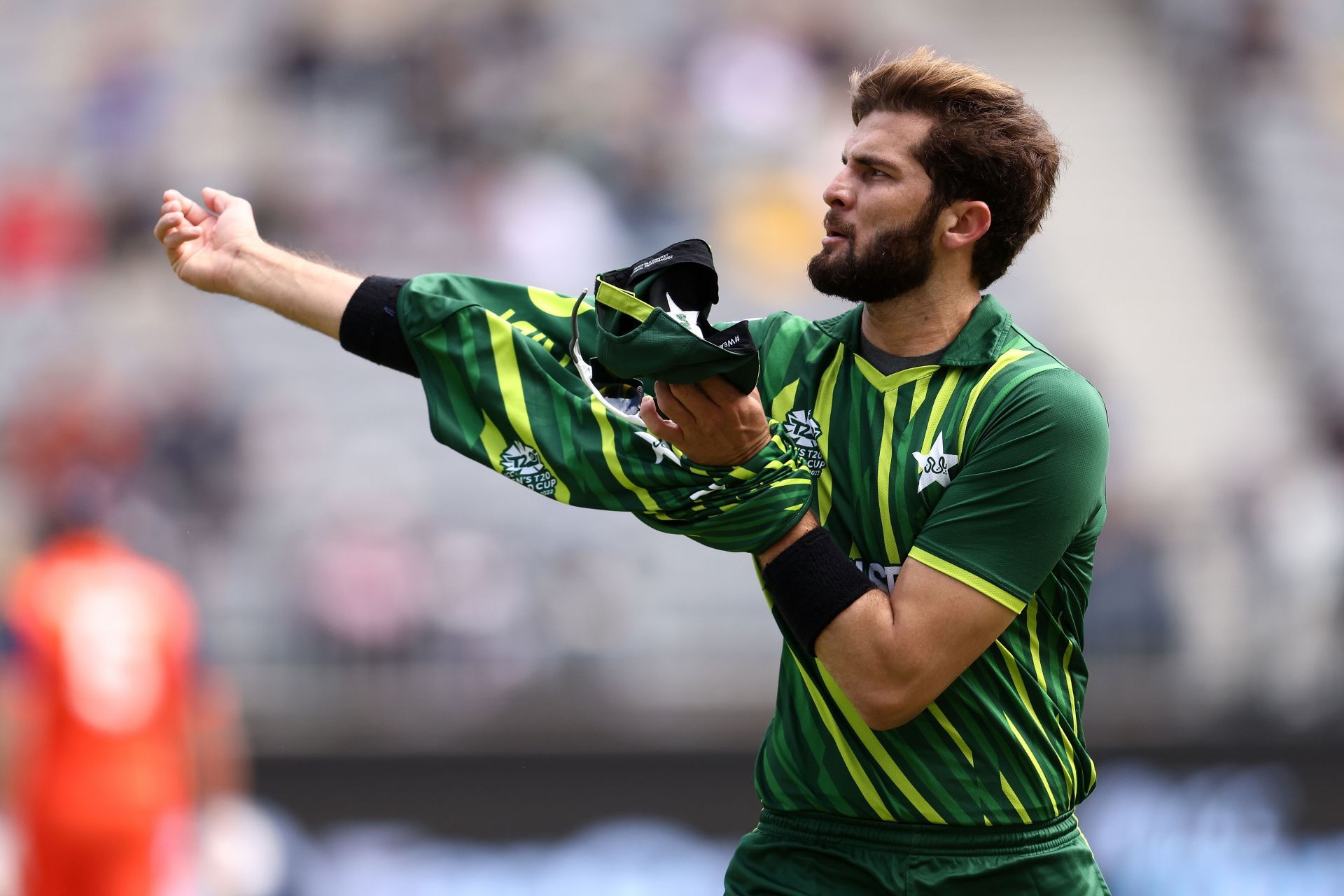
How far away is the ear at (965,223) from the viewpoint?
9.08 feet

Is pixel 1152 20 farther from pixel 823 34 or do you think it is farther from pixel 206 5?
pixel 206 5

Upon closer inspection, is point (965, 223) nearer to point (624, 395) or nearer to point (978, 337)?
point (978, 337)

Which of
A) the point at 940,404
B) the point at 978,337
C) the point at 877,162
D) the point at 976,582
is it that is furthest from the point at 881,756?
the point at 877,162

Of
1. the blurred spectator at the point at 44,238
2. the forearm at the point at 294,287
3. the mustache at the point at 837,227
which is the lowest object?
the mustache at the point at 837,227

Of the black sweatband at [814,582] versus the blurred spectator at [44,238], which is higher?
the blurred spectator at [44,238]

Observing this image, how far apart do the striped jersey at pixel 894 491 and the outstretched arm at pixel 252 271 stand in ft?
0.45

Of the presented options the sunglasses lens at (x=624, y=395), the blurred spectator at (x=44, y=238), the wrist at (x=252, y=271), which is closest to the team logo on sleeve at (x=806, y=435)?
the sunglasses lens at (x=624, y=395)

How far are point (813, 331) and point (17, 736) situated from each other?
17.6 feet

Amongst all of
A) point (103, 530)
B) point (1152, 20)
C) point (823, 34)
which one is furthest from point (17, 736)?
point (1152, 20)

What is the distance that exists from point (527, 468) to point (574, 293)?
639cm

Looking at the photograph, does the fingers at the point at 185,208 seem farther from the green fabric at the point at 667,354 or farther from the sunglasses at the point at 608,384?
the green fabric at the point at 667,354

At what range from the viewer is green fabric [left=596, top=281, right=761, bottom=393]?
7.92ft

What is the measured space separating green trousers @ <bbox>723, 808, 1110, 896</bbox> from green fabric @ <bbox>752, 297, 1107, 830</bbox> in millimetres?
26

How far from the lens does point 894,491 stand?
2688mm
